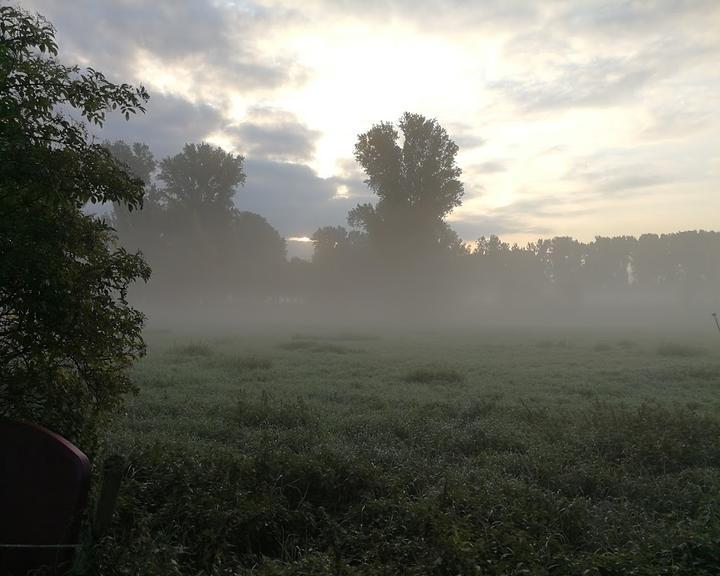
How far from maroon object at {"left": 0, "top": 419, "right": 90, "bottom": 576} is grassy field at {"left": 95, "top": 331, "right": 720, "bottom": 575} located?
0.44 m

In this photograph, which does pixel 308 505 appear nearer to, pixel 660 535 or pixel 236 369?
pixel 660 535

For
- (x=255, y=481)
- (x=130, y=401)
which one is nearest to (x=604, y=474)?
(x=255, y=481)

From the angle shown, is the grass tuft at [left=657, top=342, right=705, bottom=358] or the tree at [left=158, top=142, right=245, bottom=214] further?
the tree at [left=158, top=142, right=245, bottom=214]

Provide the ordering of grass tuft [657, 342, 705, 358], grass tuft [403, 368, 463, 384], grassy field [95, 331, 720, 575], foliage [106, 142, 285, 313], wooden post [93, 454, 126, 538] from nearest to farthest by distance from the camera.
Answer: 1. wooden post [93, 454, 126, 538]
2. grassy field [95, 331, 720, 575]
3. grass tuft [403, 368, 463, 384]
4. grass tuft [657, 342, 705, 358]
5. foliage [106, 142, 285, 313]

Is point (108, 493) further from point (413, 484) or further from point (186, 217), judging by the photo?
point (186, 217)

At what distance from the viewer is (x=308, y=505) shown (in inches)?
229

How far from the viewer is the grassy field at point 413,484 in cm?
473

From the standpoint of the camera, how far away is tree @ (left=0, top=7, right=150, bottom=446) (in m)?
4.53

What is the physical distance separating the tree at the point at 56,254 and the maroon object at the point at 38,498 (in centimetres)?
79

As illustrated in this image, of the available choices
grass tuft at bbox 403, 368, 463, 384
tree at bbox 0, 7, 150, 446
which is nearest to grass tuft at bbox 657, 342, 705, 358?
grass tuft at bbox 403, 368, 463, 384

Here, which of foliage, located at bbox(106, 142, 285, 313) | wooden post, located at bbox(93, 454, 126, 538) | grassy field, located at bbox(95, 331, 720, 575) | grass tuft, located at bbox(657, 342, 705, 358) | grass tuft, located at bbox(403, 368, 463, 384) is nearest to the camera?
wooden post, located at bbox(93, 454, 126, 538)

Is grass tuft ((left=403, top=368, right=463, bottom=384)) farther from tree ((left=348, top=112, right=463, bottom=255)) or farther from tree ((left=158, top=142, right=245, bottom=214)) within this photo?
tree ((left=158, top=142, right=245, bottom=214))

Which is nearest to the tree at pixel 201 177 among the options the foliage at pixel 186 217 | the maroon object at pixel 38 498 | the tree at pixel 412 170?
the foliage at pixel 186 217

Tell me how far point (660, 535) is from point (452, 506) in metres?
2.21
